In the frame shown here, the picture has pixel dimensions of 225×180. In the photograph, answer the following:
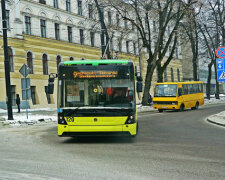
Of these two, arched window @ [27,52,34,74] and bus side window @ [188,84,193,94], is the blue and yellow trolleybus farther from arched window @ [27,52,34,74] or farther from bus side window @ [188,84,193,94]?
arched window @ [27,52,34,74]

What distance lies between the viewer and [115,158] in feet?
29.7

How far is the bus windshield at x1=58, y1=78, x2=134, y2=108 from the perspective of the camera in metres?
12.0

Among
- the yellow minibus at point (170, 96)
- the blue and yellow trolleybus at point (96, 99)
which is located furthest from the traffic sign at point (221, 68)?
the yellow minibus at point (170, 96)

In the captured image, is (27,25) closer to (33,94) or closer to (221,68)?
(33,94)

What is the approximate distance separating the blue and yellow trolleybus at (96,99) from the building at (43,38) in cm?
2177

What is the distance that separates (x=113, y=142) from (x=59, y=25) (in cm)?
3312

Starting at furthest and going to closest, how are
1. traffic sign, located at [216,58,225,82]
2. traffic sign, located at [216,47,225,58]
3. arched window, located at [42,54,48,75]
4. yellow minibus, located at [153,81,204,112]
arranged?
1. arched window, located at [42,54,48,75]
2. yellow minibus, located at [153,81,204,112]
3. traffic sign, located at [216,58,225,82]
4. traffic sign, located at [216,47,225,58]

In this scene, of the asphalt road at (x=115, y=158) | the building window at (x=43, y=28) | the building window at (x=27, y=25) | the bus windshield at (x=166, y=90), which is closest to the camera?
the asphalt road at (x=115, y=158)

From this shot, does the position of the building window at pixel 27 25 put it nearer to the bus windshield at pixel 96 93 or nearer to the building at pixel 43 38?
the building at pixel 43 38

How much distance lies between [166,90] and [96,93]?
66.7ft

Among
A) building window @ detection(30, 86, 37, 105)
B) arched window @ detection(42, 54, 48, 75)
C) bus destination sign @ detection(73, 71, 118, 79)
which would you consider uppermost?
arched window @ detection(42, 54, 48, 75)

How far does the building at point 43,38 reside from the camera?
123ft

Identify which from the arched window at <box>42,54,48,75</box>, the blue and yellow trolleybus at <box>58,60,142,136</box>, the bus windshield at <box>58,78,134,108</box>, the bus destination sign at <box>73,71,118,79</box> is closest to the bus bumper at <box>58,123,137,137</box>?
the blue and yellow trolleybus at <box>58,60,142,136</box>

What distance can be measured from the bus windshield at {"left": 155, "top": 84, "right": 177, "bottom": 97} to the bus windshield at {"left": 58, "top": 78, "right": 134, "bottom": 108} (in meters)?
19.9
